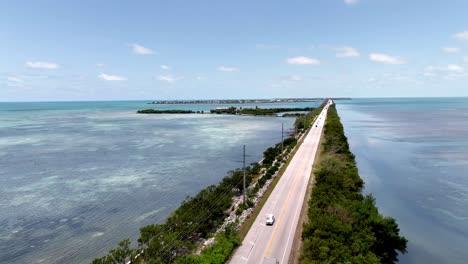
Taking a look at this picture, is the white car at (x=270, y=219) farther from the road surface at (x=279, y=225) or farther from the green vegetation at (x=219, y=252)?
the green vegetation at (x=219, y=252)

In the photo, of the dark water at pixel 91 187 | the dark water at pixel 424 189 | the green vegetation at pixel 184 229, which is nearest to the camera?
the green vegetation at pixel 184 229

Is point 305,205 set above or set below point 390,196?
above

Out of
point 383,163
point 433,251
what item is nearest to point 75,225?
point 433,251

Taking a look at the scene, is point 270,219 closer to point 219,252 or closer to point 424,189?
point 219,252

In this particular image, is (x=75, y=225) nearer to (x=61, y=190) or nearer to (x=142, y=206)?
(x=142, y=206)

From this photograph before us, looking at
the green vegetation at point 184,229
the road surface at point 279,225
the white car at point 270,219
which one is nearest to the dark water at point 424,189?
the road surface at point 279,225

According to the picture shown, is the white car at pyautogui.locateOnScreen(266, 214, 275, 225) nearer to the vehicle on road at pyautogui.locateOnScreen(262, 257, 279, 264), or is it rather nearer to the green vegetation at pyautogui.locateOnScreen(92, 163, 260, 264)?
the green vegetation at pyautogui.locateOnScreen(92, 163, 260, 264)

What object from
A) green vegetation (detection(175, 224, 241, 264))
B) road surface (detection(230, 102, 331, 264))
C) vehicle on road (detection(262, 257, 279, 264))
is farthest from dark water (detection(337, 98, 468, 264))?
green vegetation (detection(175, 224, 241, 264))
